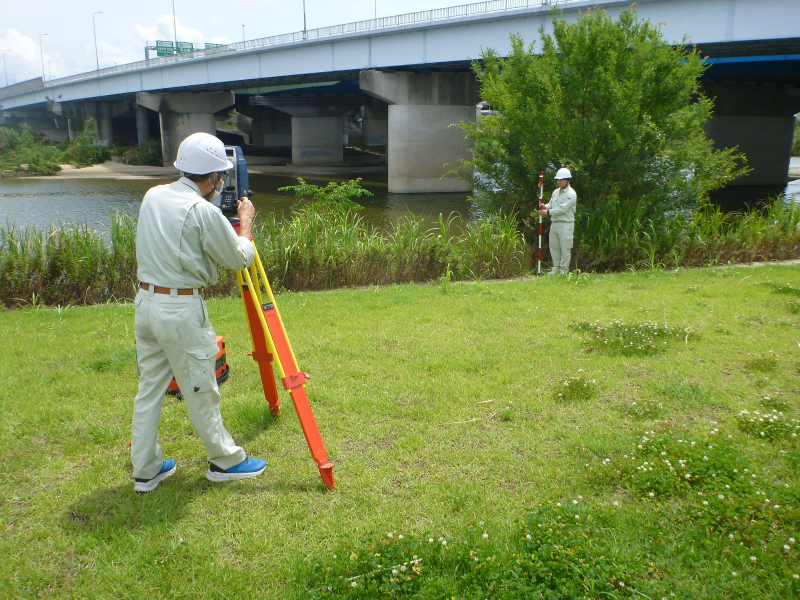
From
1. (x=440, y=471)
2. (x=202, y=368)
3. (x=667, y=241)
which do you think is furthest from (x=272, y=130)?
(x=440, y=471)

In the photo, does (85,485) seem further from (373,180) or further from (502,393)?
(373,180)

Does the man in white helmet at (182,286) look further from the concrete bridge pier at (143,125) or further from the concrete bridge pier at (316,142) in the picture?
the concrete bridge pier at (143,125)

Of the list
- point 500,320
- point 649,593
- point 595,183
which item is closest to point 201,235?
point 649,593

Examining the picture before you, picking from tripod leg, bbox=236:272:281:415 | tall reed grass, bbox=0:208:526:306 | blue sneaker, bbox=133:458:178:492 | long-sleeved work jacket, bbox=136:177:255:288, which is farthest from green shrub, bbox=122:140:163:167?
long-sleeved work jacket, bbox=136:177:255:288

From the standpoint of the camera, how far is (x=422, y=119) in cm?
3269

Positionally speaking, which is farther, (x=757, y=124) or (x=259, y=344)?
(x=757, y=124)

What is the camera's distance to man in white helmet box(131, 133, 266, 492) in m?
3.51

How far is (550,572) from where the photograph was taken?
2904mm

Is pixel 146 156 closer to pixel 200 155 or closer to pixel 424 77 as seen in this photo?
pixel 424 77

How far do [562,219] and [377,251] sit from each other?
314cm

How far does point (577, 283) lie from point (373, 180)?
33.9 meters

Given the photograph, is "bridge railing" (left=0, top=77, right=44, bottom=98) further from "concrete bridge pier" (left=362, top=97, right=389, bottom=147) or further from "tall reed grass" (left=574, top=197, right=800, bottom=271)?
"tall reed grass" (left=574, top=197, right=800, bottom=271)

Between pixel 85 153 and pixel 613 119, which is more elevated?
pixel 85 153

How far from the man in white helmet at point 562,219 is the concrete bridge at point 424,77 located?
555cm
